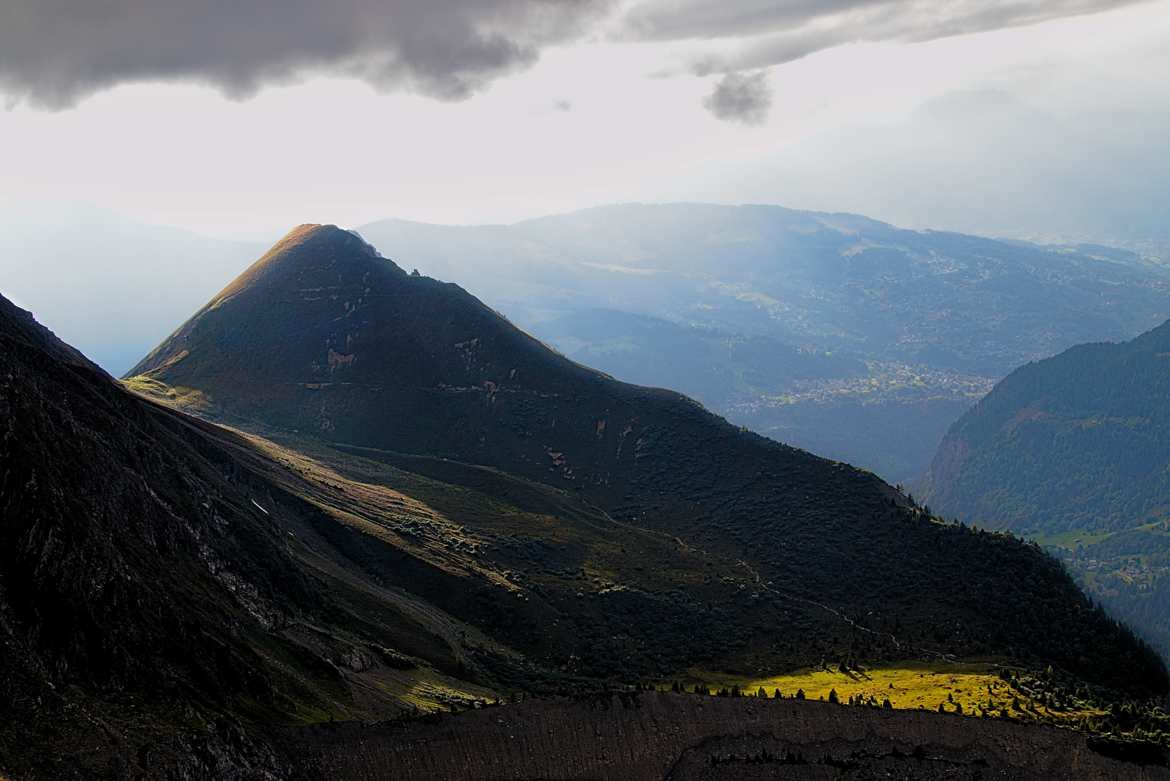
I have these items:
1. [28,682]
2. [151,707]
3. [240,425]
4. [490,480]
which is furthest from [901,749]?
[240,425]

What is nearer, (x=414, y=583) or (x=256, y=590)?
(x=256, y=590)

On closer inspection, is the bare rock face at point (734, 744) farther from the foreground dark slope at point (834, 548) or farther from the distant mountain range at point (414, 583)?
the foreground dark slope at point (834, 548)

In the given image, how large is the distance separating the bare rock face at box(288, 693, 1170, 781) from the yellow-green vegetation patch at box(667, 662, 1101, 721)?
3.45 meters

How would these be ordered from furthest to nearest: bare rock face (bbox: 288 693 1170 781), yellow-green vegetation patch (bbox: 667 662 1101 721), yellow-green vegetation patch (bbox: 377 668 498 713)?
yellow-green vegetation patch (bbox: 667 662 1101 721) → yellow-green vegetation patch (bbox: 377 668 498 713) → bare rock face (bbox: 288 693 1170 781)

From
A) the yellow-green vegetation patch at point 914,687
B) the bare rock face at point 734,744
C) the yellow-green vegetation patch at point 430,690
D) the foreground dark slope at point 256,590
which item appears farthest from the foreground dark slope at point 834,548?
the yellow-green vegetation patch at point 430,690

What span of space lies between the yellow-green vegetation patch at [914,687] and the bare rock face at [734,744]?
3452mm

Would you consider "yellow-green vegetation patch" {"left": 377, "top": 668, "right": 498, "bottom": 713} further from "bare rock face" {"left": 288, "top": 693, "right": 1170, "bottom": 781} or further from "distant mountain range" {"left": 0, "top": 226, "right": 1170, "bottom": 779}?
"bare rock face" {"left": 288, "top": 693, "right": 1170, "bottom": 781}

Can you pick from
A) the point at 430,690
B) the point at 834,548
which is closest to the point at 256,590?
the point at 430,690

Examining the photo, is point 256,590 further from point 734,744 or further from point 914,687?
point 914,687

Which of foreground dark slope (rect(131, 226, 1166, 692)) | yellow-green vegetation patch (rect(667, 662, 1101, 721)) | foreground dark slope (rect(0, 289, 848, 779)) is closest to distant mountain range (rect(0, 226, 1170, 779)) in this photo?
foreground dark slope (rect(0, 289, 848, 779))

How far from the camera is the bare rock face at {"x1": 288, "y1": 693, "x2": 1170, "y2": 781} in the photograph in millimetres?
78875

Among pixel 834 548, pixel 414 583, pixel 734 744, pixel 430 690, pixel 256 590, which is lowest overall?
pixel 734 744

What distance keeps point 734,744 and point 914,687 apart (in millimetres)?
27030

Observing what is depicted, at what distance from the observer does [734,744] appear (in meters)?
85.6
